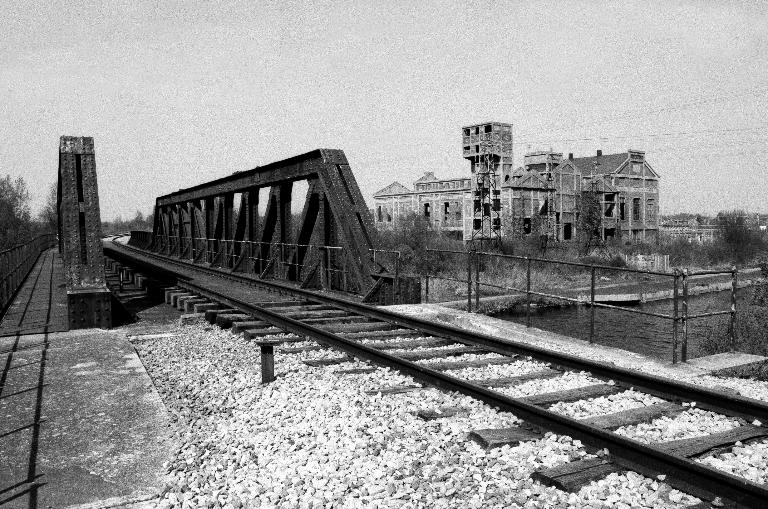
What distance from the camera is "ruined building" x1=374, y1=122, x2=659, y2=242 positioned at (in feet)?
183

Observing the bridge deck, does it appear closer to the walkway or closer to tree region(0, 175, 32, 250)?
the walkway

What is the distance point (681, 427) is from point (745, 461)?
717mm

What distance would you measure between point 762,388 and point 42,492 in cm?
684

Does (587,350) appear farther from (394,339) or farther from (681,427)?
(681,427)

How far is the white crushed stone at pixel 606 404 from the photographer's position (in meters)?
5.60

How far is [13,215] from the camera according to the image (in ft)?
213

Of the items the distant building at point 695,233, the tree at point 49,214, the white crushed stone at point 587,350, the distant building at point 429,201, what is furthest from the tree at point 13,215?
the distant building at point 695,233

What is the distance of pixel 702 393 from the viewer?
552 centimetres

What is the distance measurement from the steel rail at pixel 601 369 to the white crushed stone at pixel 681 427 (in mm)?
98

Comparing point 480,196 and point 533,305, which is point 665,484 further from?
point 480,196

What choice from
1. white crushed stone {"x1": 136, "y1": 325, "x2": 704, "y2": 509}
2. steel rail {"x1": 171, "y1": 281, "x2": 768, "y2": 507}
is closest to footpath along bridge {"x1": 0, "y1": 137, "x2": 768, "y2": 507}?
steel rail {"x1": 171, "y1": 281, "x2": 768, "y2": 507}

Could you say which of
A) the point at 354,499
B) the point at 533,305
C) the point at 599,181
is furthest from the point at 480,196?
the point at 354,499

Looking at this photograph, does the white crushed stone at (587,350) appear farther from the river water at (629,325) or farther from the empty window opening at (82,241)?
the river water at (629,325)

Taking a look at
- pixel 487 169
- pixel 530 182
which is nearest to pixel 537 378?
pixel 487 169
